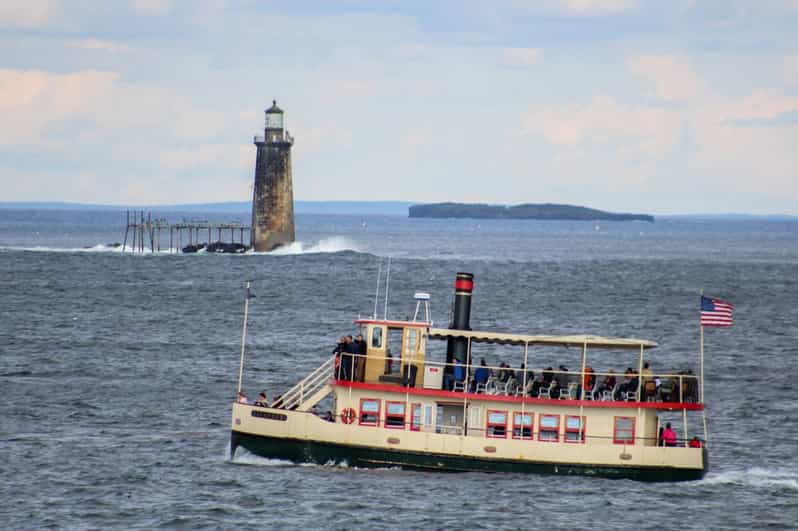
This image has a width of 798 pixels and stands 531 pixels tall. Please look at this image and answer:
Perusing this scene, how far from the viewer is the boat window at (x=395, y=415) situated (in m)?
39.1

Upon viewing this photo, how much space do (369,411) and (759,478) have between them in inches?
422

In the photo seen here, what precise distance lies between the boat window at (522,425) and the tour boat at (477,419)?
0.03m

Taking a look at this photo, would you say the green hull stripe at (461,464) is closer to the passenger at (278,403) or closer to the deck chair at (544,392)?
the passenger at (278,403)

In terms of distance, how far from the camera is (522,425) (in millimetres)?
38969

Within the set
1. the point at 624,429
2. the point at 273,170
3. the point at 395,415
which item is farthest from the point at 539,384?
the point at 273,170

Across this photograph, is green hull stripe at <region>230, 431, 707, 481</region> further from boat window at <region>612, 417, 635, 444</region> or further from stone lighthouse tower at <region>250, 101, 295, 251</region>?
stone lighthouse tower at <region>250, 101, 295, 251</region>


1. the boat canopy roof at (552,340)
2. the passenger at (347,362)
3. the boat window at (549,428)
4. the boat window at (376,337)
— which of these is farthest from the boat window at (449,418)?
the passenger at (347,362)

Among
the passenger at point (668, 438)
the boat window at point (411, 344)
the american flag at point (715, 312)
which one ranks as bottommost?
the passenger at point (668, 438)

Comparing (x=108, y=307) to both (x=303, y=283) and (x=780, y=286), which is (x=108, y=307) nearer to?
(x=303, y=283)

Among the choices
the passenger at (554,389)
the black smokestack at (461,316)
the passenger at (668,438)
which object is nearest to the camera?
the passenger at (668,438)

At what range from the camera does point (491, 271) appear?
137 metres

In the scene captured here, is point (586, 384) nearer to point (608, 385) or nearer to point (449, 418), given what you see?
point (608, 385)

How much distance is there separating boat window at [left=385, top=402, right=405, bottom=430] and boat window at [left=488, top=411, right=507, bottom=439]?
2290mm

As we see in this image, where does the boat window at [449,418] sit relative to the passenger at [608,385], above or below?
below
